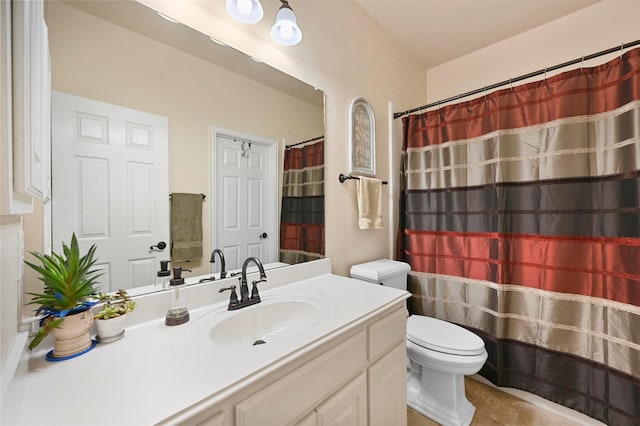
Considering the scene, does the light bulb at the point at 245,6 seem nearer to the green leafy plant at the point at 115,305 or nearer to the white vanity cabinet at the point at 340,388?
the green leafy plant at the point at 115,305

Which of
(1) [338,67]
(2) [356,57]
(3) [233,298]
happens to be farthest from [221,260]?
(2) [356,57]

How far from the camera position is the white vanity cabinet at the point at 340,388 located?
645mm

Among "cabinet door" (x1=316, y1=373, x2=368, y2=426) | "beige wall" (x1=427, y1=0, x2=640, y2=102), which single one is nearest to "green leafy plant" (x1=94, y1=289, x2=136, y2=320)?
"cabinet door" (x1=316, y1=373, x2=368, y2=426)

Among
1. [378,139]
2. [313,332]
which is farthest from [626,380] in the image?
[378,139]

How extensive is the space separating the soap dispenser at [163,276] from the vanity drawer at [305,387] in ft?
1.88

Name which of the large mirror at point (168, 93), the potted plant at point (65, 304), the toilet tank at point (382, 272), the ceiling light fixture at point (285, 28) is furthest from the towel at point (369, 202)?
the potted plant at point (65, 304)

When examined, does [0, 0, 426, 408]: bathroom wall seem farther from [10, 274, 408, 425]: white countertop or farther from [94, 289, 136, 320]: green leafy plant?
[10, 274, 408, 425]: white countertop

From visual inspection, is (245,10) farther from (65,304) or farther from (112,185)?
(65,304)

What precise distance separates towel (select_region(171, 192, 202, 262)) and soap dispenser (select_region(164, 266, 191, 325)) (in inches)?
2.6

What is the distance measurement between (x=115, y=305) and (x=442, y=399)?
1.67 metres

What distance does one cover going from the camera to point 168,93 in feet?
3.33

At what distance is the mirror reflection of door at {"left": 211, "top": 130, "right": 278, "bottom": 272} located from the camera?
1179 millimetres

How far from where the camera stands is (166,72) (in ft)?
3.29

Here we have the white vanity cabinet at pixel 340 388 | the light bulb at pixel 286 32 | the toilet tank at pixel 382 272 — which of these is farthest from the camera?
the toilet tank at pixel 382 272
